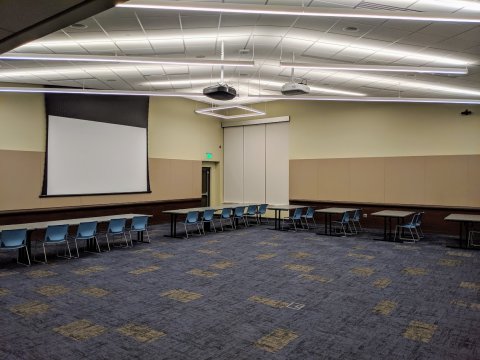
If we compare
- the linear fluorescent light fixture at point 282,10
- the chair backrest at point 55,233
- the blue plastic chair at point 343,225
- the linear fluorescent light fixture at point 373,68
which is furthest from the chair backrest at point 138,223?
the linear fluorescent light fixture at point 282,10

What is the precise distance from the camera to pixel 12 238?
6.48 meters

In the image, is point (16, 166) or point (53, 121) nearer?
point (16, 166)

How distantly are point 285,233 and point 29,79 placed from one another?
8.02 m

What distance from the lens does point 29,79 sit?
28.6 ft

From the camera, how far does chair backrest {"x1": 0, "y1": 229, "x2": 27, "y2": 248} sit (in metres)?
6.36

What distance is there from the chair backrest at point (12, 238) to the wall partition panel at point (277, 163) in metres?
9.61

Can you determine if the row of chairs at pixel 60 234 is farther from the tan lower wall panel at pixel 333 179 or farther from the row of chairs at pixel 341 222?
the tan lower wall panel at pixel 333 179

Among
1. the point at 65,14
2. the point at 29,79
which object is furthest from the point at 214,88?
the point at 65,14

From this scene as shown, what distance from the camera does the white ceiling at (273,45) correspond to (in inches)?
211

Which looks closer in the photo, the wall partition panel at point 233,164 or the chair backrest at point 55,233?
the chair backrest at point 55,233

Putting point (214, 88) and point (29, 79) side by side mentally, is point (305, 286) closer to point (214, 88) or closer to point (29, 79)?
point (214, 88)

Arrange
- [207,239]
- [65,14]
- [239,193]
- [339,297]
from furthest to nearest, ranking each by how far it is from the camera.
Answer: [239,193], [207,239], [339,297], [65,14]

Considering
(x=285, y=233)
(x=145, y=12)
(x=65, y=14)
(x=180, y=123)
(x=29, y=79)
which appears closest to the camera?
(x=65, y=14)

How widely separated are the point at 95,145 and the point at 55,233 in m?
4.23
